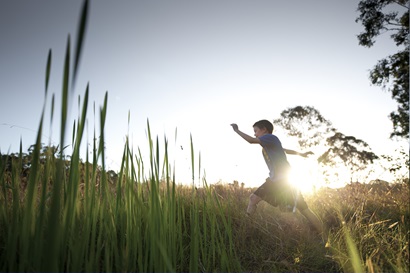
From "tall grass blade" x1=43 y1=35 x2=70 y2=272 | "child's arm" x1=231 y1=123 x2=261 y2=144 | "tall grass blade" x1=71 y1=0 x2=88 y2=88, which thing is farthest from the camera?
"child's arm" x1=231 y1=123 x2=261 y2=144

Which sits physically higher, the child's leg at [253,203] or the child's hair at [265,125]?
the child's hair at [265,125]

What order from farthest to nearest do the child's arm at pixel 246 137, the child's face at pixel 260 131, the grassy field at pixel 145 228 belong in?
the child's face at pixel 260 131
the child's arm at pixel 246 137
the grassy field at pixel 145 228

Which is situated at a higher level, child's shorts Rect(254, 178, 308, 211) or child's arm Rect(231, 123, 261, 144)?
child's arm Rect(231, 123, 261, 144)

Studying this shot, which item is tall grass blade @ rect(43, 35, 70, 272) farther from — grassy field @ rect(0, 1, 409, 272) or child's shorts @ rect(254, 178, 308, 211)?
child's shorts @ rect(254, 178, 308, 211)

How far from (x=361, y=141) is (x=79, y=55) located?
26995mm

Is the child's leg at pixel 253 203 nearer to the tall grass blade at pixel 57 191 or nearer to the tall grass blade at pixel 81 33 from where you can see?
the tall grass blade at pixel 57 191

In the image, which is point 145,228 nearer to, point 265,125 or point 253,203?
point 253,203

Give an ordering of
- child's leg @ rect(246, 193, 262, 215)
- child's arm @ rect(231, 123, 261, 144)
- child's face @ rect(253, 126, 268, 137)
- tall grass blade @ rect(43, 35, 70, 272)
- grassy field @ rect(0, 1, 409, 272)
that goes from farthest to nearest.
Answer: child's face @ rect(253, 126, 268, 137), child's arm @ rect(231, 123, 261, 144), child's leg @ rect(246, 193, 262, 215), grassy field @ rect(0, 1, 409, 272), tall grass blade @ rect(43, 35, 70, 272)

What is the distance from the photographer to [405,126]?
44.2 feet

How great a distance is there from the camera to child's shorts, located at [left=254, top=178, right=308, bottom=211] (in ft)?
10.7

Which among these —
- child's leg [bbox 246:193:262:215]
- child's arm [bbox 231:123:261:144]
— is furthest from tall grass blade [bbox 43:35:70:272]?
child's arm [bbox 231:123:261:144]

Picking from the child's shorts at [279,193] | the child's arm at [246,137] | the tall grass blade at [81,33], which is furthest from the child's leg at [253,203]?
the tall grass blade at [81,33]

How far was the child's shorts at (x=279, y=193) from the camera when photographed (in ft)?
10.7

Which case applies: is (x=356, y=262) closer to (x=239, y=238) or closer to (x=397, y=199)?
(x=239, y=238)
